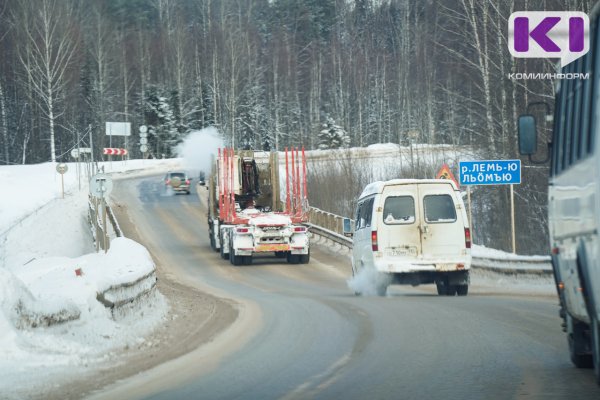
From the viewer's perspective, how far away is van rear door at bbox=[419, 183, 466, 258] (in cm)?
2148

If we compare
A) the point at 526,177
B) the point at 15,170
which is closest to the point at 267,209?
the point at 526,177

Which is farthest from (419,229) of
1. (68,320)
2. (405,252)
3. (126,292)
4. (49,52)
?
(49,52)

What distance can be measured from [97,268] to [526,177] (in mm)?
27120

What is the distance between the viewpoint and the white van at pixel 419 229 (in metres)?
21.5

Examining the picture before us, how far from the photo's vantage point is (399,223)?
21.5 m

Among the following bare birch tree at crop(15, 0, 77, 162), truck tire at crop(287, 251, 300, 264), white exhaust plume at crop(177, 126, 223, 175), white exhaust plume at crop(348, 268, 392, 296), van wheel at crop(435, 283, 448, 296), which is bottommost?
truck tire at crop(287, 251, 300, 264)

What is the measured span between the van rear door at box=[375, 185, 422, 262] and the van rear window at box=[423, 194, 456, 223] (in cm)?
20

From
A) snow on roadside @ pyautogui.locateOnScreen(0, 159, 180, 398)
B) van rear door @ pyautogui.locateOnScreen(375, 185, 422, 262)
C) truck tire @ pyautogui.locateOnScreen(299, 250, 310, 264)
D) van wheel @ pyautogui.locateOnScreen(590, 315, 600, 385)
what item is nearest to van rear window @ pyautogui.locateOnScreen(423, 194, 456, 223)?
van rear door @ pyautogui.locateOnScreen(375, 185, 422, 262)

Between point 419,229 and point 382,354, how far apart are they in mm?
10027

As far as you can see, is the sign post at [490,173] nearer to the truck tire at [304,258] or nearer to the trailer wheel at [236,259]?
the truck tire at [304,258]

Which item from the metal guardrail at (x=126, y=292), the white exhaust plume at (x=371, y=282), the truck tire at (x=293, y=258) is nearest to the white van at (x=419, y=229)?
the white exhaust plume at (x=371, y=282)

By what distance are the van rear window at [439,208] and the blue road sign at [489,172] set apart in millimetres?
5291

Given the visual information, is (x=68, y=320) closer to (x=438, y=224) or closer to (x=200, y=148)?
(x=438, y=224)

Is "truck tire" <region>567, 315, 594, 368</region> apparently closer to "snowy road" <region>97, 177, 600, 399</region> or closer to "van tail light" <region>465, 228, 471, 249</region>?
"snowy road" <region>97, 177, 600, 399</region>
